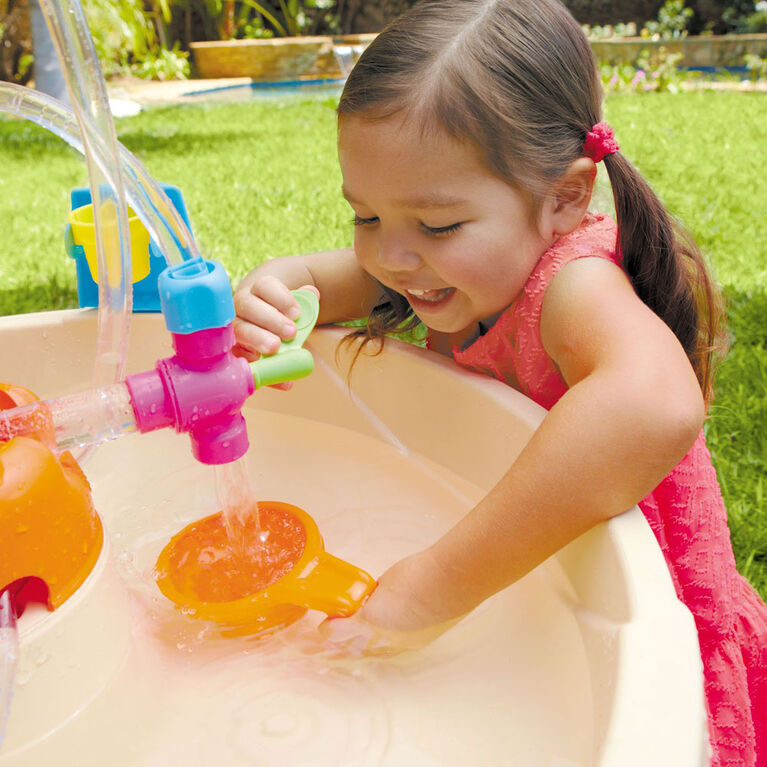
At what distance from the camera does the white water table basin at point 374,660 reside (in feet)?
2.31

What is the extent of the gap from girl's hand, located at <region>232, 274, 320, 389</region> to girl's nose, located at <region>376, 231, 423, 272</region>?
150mm

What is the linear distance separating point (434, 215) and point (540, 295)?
0.18 m

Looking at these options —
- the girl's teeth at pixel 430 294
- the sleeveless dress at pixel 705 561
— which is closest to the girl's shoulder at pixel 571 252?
the sleeveless dress at pixel 705 561

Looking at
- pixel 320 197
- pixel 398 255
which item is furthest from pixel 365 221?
pixel 320 197

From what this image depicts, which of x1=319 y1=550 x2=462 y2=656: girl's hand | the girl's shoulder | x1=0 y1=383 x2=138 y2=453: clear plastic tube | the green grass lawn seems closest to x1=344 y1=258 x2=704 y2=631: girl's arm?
x1=319 y1=550 x2=462 y2=656: girl's hand

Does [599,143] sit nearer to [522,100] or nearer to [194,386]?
[522,100]

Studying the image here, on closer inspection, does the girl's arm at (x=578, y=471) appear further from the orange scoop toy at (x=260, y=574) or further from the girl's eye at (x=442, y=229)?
the girl's eye at (x=442, y=229)

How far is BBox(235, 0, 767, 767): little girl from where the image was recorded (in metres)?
0.82

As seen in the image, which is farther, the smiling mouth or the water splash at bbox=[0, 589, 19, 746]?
the smiling mouth

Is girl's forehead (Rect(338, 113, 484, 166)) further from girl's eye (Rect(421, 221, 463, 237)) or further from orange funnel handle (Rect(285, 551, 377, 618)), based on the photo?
orange funnel handle (Rect(285, 551, 377, 618))

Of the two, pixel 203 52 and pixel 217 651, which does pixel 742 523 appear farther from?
pixel 203 52

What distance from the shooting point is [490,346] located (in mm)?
1174

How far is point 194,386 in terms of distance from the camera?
0.77 metres

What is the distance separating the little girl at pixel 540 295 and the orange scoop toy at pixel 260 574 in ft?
0.16
